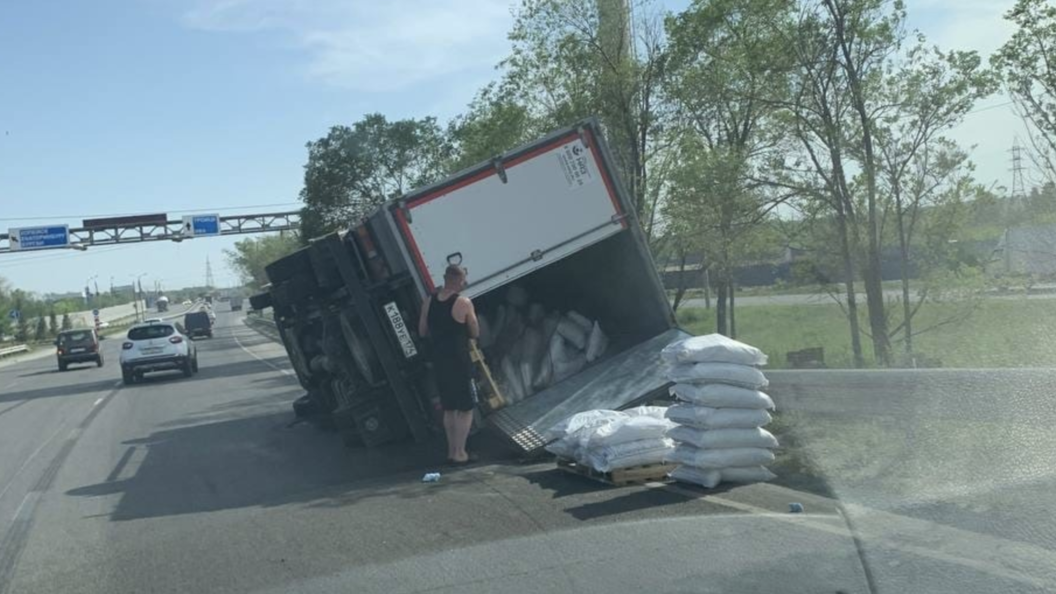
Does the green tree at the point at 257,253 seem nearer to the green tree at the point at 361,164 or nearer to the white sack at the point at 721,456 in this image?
the green tree at the point at 361,164

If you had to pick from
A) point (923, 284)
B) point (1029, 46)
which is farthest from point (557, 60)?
point (1029, 46)

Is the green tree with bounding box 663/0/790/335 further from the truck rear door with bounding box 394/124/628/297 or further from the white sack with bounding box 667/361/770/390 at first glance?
the white sack with bounding box 667/361/770/390

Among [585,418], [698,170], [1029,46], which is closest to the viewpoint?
[585,418]

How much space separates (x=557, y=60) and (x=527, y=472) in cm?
1391

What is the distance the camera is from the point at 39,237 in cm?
5625

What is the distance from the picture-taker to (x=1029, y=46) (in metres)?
14.9

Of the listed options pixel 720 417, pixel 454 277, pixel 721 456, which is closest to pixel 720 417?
pixel 720 417

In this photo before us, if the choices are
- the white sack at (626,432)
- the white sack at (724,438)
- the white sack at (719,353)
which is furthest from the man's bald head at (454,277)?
the white sack at (724,438)

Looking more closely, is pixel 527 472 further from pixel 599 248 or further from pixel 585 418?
pixel 599 248

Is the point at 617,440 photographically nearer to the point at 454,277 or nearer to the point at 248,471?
the point at 454,277

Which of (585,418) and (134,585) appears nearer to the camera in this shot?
(134,585)

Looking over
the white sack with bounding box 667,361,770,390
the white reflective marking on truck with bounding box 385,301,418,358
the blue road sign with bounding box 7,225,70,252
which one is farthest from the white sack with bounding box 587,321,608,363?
the blue road sign with bounding box 7,225,70,252

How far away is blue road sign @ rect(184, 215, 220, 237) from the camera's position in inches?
2373

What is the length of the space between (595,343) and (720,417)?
14.5 ft
